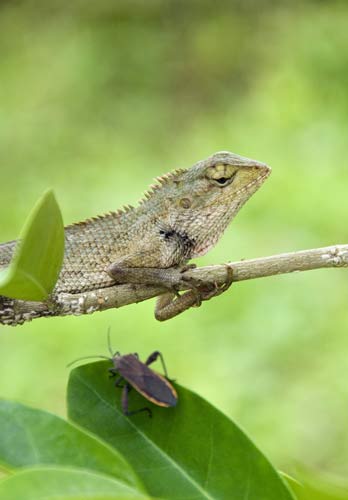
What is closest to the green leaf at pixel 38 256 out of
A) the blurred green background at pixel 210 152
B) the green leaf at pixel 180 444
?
the green leaf at pixel 180 444

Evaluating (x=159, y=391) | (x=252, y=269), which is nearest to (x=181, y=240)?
(x=252, y=269)

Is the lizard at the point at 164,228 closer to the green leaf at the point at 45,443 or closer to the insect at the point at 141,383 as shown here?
the insect at the point at 141,383

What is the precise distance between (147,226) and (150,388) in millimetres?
1061

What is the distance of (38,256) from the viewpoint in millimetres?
1178

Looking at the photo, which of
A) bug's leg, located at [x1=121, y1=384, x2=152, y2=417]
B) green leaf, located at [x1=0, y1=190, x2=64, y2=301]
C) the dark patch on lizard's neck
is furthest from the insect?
the dark patch on lizard's neck

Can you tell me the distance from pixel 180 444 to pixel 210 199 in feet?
3.95

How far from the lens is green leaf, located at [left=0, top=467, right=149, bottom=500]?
75 centimetres

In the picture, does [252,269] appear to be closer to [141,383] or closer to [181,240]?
[141,383]

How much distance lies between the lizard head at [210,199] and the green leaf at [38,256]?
3.28ft

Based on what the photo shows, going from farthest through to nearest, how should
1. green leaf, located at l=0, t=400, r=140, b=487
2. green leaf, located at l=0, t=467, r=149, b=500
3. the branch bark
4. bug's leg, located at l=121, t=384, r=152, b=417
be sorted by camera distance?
the branch bark, bug's leg, located at l=121, t=384, r=152, b=417, green leaf, located at l=0, t=400, r=140, b=487, green leaf, located at l=0, t=467, r=149, b=500

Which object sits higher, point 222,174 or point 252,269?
point 222,174

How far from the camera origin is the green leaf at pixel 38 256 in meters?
1.07

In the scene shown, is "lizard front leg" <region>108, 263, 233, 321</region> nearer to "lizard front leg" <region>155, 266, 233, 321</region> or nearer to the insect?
"lizard front leg" <region>155, 266, 233, 321</region>

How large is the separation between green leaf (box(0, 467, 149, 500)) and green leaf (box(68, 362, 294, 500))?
0.29 metres
